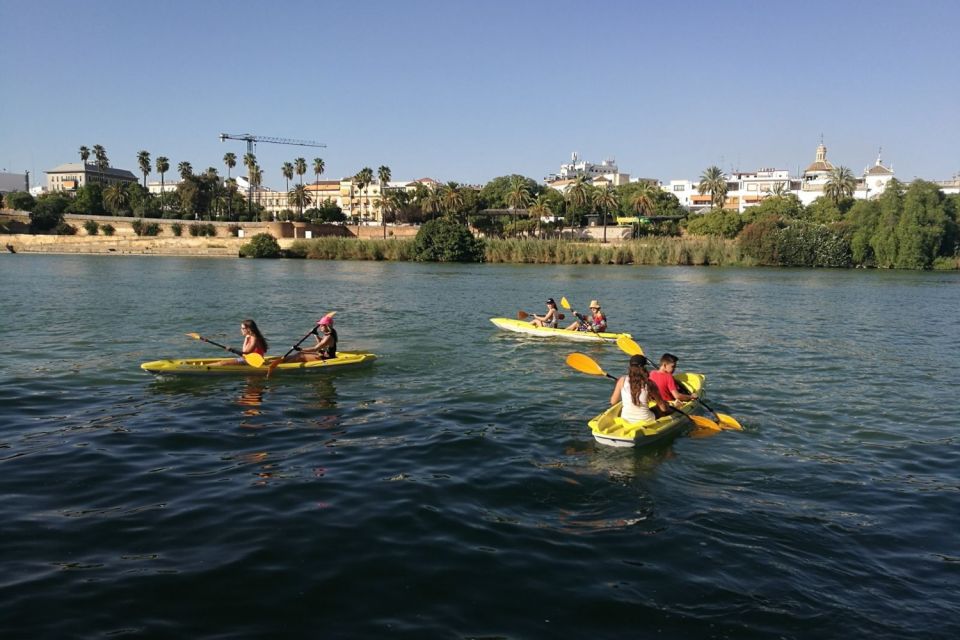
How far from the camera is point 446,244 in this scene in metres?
80.8

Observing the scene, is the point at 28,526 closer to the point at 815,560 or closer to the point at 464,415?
the point at 464,415

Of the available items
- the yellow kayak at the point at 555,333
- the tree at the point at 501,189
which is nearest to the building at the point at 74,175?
the tree at the point at 501,189

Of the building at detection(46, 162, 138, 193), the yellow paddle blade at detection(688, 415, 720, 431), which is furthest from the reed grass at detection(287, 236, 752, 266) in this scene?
the building at detection(46, 162, 138, 193)

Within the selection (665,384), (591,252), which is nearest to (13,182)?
(591,252)

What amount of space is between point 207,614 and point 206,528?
177cm

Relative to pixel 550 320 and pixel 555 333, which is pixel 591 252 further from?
pixel 555 333

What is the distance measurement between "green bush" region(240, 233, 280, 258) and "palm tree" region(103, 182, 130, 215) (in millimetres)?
36139

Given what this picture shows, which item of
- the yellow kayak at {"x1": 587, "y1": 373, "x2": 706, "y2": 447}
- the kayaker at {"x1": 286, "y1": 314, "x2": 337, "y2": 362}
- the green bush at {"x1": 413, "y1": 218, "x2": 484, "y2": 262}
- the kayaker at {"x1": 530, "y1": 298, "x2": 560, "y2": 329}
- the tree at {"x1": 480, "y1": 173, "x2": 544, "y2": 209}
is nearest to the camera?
the yellow kayak at {"x1": 587, "y1": 373, "x2": 706, "y2": 447}

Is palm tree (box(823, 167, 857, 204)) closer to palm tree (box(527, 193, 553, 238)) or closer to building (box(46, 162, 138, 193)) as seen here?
palm tree (box(527, 193, 553, 238))

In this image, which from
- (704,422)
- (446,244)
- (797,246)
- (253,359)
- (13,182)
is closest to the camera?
(704,422)

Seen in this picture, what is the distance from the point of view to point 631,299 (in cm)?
3897

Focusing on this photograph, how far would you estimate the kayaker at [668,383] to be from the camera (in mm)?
11867

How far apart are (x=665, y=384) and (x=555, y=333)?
35.6ft

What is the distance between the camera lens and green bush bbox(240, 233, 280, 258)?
301ft
